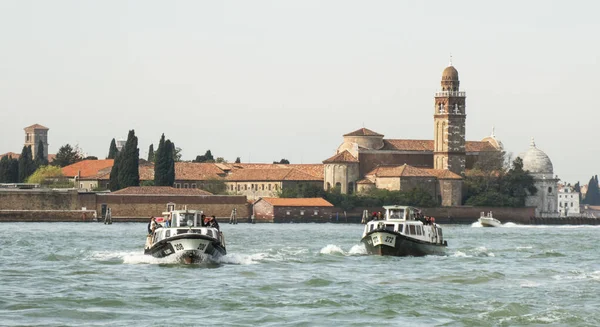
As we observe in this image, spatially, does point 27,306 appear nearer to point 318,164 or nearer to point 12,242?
point 12,242

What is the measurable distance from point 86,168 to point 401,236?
241 feet

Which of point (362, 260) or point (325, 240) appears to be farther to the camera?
point (325, 240)

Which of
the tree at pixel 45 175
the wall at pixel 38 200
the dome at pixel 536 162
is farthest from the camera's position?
the dome at pixel 536 162

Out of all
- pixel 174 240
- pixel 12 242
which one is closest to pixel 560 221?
pixel 12 242

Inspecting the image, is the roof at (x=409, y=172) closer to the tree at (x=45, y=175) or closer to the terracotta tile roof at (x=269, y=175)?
the terracotta tile roof at (x=269, y=175)

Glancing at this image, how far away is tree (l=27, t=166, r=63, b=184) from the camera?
99875 millimetres

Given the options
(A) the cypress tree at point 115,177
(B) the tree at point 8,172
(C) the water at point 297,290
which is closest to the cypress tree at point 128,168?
(A) the cypress tree at point 115,177

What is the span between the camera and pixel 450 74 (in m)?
106

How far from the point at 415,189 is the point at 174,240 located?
67525 mm

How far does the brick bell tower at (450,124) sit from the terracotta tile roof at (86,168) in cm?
2604

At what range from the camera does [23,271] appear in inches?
1294

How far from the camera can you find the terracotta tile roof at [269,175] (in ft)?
341

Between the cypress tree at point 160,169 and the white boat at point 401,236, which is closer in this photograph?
the white boat at point 401,236

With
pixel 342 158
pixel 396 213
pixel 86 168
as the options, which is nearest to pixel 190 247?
pixel 396 213
